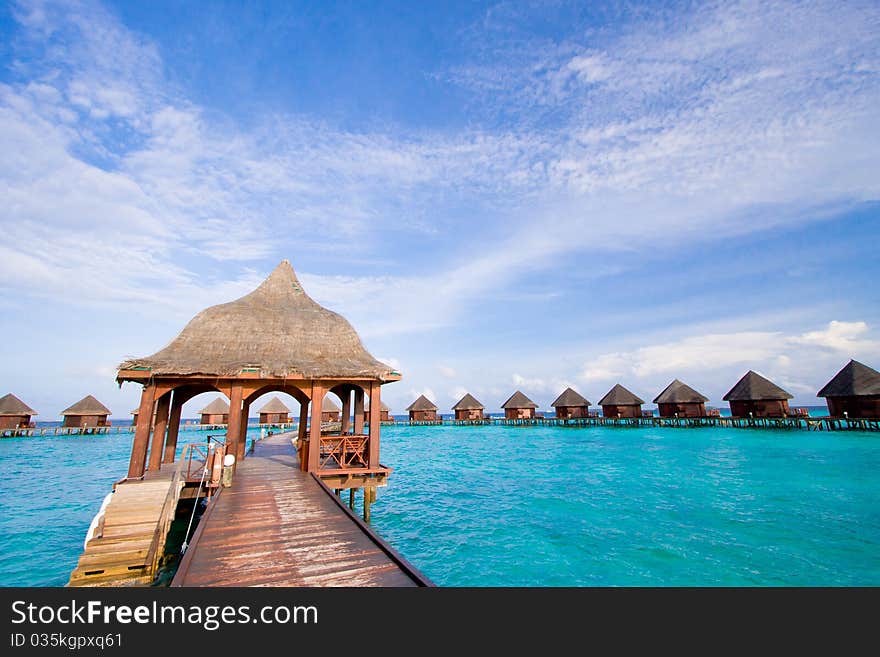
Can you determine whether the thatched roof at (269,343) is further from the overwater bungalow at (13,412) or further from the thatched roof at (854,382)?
the overwater bungalow at (13,412)

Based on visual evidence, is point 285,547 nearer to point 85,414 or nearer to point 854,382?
point 854,382

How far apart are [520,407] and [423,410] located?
17.6 m

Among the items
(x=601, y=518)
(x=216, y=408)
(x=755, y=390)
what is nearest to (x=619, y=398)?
(x=755, y=390)

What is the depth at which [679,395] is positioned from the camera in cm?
5169

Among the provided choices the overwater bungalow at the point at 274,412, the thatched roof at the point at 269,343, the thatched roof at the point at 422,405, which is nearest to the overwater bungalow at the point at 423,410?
the thatched roof at the point at 422,405

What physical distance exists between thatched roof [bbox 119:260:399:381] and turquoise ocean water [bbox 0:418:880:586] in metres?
5.56

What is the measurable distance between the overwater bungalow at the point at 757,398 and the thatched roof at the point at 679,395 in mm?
3380

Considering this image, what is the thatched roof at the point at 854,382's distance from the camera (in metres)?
37.8

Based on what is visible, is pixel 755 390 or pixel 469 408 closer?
pixel 755 390

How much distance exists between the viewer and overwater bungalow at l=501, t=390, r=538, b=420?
6431 cm

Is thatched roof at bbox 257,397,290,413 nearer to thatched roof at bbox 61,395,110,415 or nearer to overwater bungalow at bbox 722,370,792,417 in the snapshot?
thatched roof at bbox 61,395,110,415

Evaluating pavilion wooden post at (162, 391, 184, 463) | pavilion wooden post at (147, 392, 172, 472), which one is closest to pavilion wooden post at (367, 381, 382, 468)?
pavilion wooden post at (147, 392, 172, 472)
